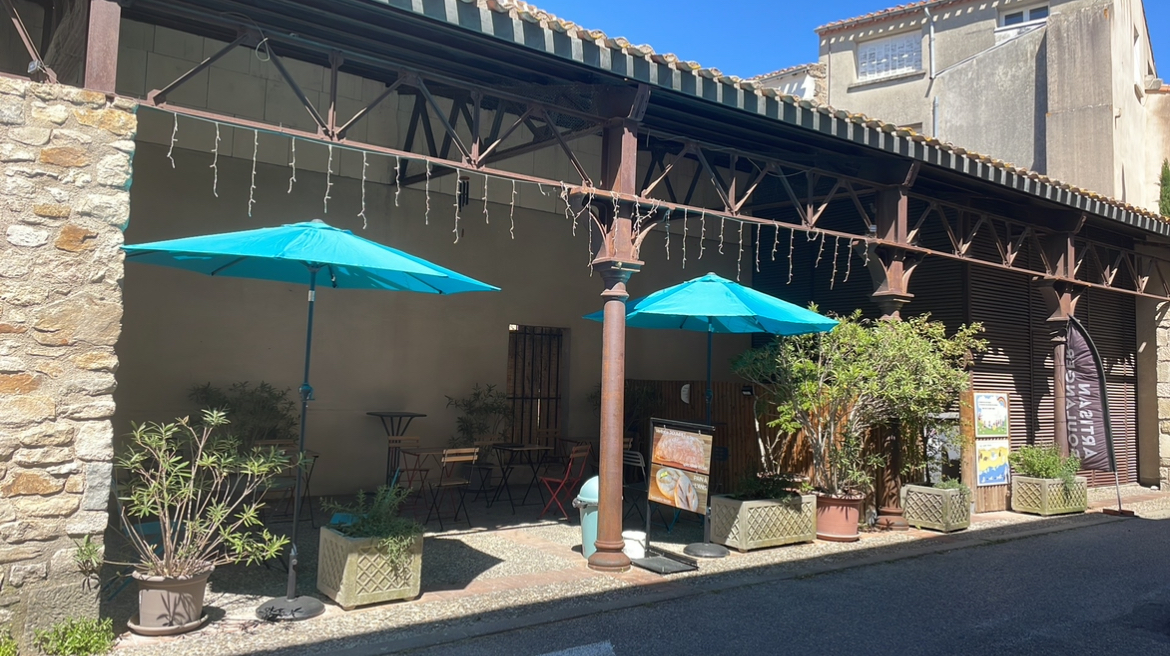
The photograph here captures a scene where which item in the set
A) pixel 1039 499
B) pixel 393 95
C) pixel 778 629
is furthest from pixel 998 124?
pixel 778 629

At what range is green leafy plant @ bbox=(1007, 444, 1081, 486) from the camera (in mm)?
10172

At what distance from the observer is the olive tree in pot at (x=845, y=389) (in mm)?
7719

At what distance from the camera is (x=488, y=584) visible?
5879 millimetres

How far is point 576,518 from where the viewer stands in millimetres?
8648

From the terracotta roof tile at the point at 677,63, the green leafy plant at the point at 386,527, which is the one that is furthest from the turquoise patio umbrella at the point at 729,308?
A: the green leafy plant at the point at 386,527

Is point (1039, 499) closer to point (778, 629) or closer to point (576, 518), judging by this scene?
point (576, 518)

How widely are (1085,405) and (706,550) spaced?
689 cm

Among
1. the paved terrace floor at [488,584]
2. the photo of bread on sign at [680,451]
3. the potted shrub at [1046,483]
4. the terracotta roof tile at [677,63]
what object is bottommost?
the paved terrace floor at [488,584]

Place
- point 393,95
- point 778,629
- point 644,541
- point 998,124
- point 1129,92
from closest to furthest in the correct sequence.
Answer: point 778,629 → point 644,541 → point 393,95 → point 1129,92 → point 998,124

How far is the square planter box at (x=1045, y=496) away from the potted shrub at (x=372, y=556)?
804 centimetres

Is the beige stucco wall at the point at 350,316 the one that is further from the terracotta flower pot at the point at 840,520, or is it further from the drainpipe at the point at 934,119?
the drainpipe at the point at 934,119

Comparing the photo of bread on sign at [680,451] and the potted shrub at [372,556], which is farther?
the photo of bread on sign at [680,451]

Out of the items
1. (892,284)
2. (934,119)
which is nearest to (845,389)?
(892,284)

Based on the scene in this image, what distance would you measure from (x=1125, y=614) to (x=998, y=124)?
12640mm
